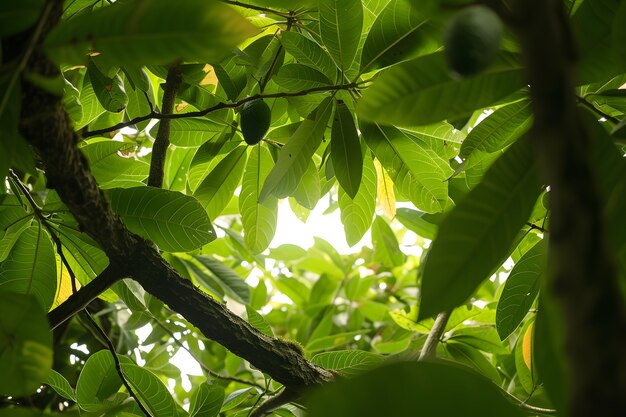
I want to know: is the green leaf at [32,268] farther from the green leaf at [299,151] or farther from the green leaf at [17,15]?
the green leaf at [17,15]

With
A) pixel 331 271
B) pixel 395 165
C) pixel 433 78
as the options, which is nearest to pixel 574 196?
pixel 433 78

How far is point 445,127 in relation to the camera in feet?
4.27

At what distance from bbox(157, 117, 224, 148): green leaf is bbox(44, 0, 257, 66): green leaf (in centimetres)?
78

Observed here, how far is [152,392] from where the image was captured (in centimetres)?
117

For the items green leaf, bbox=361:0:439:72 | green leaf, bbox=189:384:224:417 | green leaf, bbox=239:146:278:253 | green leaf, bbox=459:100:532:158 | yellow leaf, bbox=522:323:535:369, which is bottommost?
green leaf, bbox=189:384:224:417

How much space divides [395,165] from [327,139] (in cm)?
17

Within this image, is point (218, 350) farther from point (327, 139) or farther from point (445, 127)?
point (445, 127)

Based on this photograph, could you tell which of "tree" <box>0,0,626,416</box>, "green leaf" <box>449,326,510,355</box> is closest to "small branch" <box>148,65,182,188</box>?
"tree" <box>0,0,626,416</box>

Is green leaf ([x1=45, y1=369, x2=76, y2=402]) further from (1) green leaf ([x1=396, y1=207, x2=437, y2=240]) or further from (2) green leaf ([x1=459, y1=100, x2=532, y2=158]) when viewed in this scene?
(1) green leaf ([x1=396, y1=207, x2=437, y2=240])

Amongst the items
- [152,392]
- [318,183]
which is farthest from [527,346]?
[152,392]

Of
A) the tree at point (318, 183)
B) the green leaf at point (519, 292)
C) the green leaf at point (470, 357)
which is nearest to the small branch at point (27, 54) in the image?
the tree at point (318, 183)

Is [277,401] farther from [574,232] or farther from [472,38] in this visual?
[574,232]

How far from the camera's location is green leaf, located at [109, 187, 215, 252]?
1.05 meters

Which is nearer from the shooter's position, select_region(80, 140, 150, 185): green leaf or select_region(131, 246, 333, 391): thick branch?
select_region(131, 246, 333, 391): thick branch
